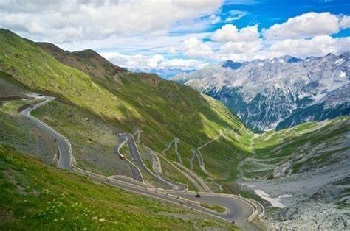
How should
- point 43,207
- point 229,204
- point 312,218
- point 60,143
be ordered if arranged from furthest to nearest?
point 60,143 → point 229,204 → point 312,218 → point 43,207

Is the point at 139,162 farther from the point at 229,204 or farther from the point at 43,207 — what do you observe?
the point at 43,207

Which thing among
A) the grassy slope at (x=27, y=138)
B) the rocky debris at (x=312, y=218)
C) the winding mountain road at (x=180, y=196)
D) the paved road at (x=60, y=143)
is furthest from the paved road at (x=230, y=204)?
the grassy slope at (x=27, y=138)

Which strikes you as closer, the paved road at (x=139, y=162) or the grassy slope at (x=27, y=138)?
the grassy slope at (x=27, y=138)

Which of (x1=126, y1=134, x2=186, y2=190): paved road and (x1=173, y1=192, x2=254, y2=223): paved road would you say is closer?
(x1=173, y1=192, x2=254, y2=223): paved road

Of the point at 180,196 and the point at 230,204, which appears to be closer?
the point at 230,204

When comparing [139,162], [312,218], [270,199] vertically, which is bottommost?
[312,218]

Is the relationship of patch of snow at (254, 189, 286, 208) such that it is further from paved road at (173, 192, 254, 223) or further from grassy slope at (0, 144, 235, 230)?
grassy slope at (0, 144, 235, 230)

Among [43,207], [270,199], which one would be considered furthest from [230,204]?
[43,207]

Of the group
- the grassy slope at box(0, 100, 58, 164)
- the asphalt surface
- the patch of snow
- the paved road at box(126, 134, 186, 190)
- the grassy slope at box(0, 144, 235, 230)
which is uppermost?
the patch of snow

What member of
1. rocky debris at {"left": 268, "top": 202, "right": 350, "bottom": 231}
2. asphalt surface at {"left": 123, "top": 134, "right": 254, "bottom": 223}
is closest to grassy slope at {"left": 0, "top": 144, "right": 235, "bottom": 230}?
rocky debris at {"left": 268, "top": 202, "right": 350, "bottom": 231}

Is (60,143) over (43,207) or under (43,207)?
over

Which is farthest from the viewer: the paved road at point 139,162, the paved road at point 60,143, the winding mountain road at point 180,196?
the paved road at point 139,162

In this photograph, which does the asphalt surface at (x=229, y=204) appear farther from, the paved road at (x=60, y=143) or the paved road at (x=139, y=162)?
the paved road at (x=60, y=143)

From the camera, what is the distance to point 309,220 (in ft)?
260
